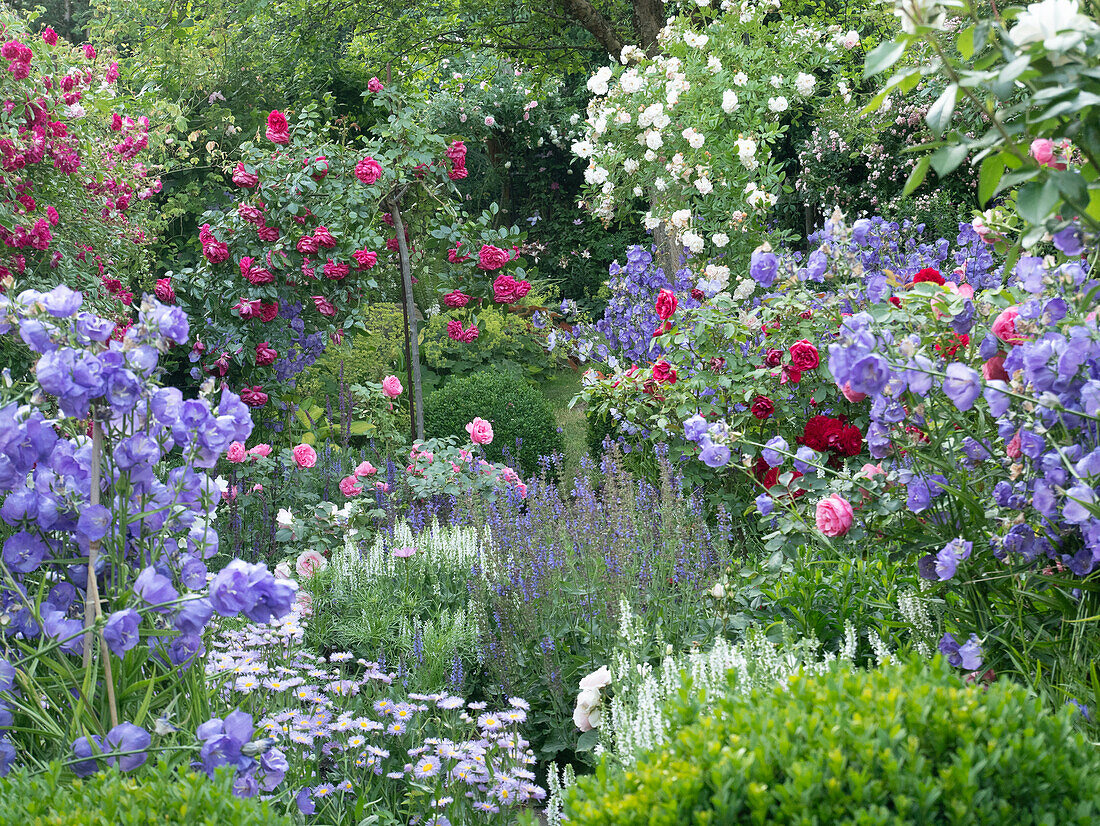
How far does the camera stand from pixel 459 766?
2.06m

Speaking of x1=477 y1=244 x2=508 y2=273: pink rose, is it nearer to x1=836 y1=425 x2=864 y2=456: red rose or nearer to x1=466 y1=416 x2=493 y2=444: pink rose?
x1=466 y1=416 x2=493 y2=444: pink rose

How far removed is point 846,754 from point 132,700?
4.19ft

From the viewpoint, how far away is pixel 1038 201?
1.24 meters

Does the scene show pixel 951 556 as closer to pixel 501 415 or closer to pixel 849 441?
pixel 849 441

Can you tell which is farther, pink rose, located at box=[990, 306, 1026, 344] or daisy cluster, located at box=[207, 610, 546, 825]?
daisy cluster, located at box=[207, 610, 546, 825]

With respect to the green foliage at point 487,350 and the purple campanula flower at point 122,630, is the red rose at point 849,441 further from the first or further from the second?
the green foliage at point 487,350

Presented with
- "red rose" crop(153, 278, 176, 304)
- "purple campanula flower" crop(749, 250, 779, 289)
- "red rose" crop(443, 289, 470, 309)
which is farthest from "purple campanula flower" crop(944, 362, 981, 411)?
"red rose" crop(153, 278, 176, 304)

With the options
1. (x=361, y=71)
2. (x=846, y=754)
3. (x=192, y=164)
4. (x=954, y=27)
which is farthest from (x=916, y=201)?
(x=846, y=754)

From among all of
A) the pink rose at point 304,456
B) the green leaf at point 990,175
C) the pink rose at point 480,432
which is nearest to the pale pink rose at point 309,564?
the pink rose at point 304,456

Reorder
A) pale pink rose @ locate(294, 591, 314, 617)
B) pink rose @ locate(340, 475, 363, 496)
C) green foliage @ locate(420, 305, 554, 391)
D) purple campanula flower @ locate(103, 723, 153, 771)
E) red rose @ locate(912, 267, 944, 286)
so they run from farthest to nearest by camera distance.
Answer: green foliage @ locate(420, 305, 554, 391), pink rose @ locate(340, 475, 363, 496), pale pink rose @ locate(294, 591, 314, 617), red rose @ locate(912, 267, 944, 286), purple campanula flower @ locate(103, 723, 153, 771)

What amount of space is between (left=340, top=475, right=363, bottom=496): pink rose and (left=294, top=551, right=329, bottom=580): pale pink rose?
70cm

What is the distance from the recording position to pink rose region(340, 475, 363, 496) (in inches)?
174

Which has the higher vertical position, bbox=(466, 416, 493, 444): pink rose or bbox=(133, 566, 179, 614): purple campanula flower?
bbox=(133, 566, 179, 614): purple campanula flower

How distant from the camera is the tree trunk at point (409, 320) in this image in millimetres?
5105
